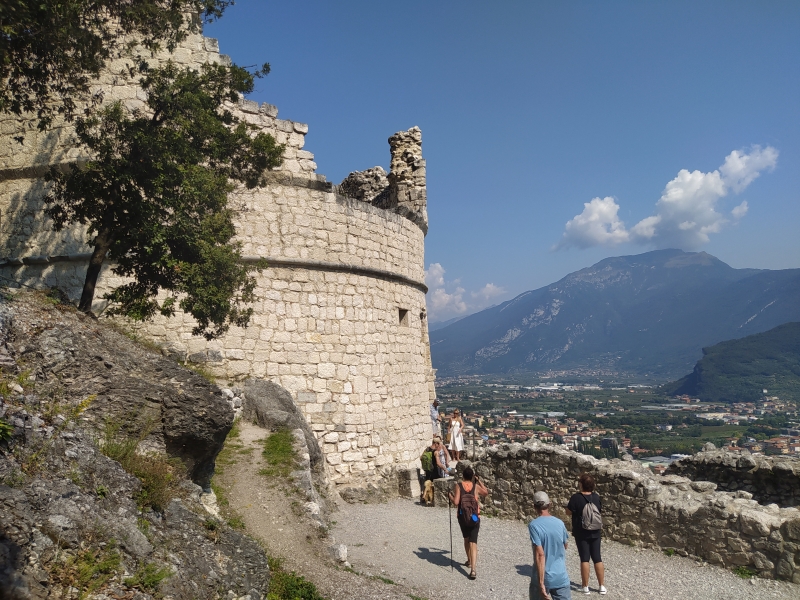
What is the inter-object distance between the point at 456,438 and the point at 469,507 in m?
5.22

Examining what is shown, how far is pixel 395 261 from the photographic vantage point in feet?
43.4

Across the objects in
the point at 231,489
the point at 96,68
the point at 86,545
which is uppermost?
the point at 96,68

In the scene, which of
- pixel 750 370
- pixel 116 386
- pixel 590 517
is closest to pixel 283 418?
pixel 116 386

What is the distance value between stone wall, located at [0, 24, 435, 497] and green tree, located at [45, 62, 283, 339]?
294 cm

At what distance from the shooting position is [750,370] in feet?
275

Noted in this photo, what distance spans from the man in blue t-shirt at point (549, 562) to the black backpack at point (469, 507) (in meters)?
1.89

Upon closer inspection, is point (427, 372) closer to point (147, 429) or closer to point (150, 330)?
point (150, 330)

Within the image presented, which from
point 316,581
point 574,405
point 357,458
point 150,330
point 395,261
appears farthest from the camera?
point 574,405

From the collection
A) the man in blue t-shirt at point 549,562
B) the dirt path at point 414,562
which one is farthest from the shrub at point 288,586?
the man in blue t-shirt at point 549,562

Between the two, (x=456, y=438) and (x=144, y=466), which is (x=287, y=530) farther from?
(x=456, y=438)

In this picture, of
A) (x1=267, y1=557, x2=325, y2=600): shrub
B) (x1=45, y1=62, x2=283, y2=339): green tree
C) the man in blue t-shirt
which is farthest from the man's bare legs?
(x1=45, y1=62, x2=283, y2=339): green tree

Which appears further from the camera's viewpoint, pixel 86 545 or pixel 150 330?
pixel 150 330

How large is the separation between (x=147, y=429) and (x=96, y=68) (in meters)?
4.87

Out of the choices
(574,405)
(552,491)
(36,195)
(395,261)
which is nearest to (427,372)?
(395,261)
